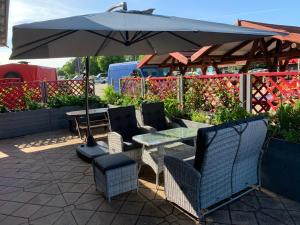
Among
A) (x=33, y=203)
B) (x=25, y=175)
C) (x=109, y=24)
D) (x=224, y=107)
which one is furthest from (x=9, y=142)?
(x=109, y=24)

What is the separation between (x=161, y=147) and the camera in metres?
3.86

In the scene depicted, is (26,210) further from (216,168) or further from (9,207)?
(216,168)

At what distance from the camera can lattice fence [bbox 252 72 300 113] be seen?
390 cm

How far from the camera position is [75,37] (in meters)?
3.88

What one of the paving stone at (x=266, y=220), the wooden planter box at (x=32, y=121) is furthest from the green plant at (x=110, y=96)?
the paving stone at (x=266, y=220)

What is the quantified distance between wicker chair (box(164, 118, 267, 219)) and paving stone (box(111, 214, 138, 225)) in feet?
1.64

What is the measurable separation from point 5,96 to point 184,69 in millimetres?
6249

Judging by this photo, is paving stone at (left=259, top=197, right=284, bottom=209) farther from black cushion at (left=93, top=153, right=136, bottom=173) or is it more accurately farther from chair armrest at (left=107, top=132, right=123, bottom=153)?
chair armrest at (left=107, top=132, right=123, bottom=153)

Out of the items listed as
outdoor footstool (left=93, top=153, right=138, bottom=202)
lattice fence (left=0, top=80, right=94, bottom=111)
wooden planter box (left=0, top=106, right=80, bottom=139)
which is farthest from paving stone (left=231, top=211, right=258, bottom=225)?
lattice fence (left=0, top=80, right=94, bottom=111)

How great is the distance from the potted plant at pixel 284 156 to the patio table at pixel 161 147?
1.02 metres

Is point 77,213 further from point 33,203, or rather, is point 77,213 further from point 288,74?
point 288,74

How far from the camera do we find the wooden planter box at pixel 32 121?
7430mm

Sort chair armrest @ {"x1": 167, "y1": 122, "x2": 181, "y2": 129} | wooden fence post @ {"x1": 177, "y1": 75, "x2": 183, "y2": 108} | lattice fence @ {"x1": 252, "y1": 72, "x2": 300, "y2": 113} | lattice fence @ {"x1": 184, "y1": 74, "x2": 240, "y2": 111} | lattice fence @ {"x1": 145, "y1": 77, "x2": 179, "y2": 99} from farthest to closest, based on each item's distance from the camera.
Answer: lattice fence @ {"x1": 145, "y1": 77, "x2": 179, "y2": 99}
wooden fence post @ {"x1": 177, "y1": 75, "x2": 183, "y2": 108}
chair armrest @ {"x1": 167, "y1": 122, "x2": 181, "y2": 129}
lattice fence @ {"x1": 184, "y1": 74, "x2": 240, "y2": 111}
lattice fence @ {"x1": 252, "y1": 72, "x2": 300, "y2": 113}

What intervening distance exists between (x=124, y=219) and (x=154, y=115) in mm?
2642
